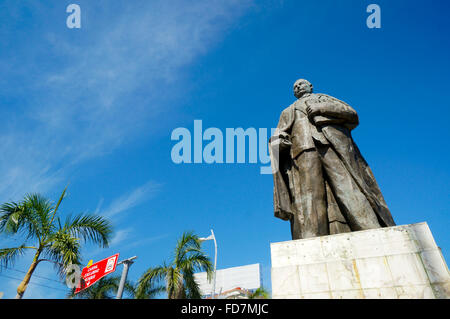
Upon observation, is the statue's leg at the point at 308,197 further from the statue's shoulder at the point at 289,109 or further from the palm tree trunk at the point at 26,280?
the palm tree trunk at the point at 26,280

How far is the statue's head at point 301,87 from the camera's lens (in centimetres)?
642

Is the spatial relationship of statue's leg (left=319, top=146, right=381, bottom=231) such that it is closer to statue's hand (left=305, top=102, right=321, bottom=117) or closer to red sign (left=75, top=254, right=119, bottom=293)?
statue's hand (left=305, top=102, right=321, bottom=117)

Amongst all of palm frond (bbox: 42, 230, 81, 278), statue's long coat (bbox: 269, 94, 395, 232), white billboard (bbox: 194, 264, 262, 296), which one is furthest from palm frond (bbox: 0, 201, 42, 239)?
white billboard (bbox: 194, 264, 262, 296)

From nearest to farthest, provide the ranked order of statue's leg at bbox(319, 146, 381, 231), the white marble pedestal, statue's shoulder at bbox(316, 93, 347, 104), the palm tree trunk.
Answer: the white marble pedestal, statue's leg at bbox(319, 146, 381, 231), statue's shoulder at bbox(316, 93, 347, 104), the palm tree trunk

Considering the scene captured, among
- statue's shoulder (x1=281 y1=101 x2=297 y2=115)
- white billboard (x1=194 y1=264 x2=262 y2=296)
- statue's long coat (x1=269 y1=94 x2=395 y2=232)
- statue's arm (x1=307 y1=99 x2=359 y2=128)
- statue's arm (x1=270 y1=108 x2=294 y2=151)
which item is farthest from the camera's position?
white billboard (x1=194 y1=264 x2=262 y2=296)

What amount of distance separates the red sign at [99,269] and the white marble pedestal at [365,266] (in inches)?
465

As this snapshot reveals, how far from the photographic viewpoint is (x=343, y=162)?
498 cm

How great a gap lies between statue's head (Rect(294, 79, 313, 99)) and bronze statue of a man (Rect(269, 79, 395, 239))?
40cm

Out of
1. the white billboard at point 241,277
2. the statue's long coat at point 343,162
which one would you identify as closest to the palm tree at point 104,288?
the statue's long coat at point 343,162

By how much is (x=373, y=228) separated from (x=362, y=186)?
73 centimetres

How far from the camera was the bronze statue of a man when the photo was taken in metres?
4.57

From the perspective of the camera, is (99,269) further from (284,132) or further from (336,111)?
(336,111)

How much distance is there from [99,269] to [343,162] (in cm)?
1298
